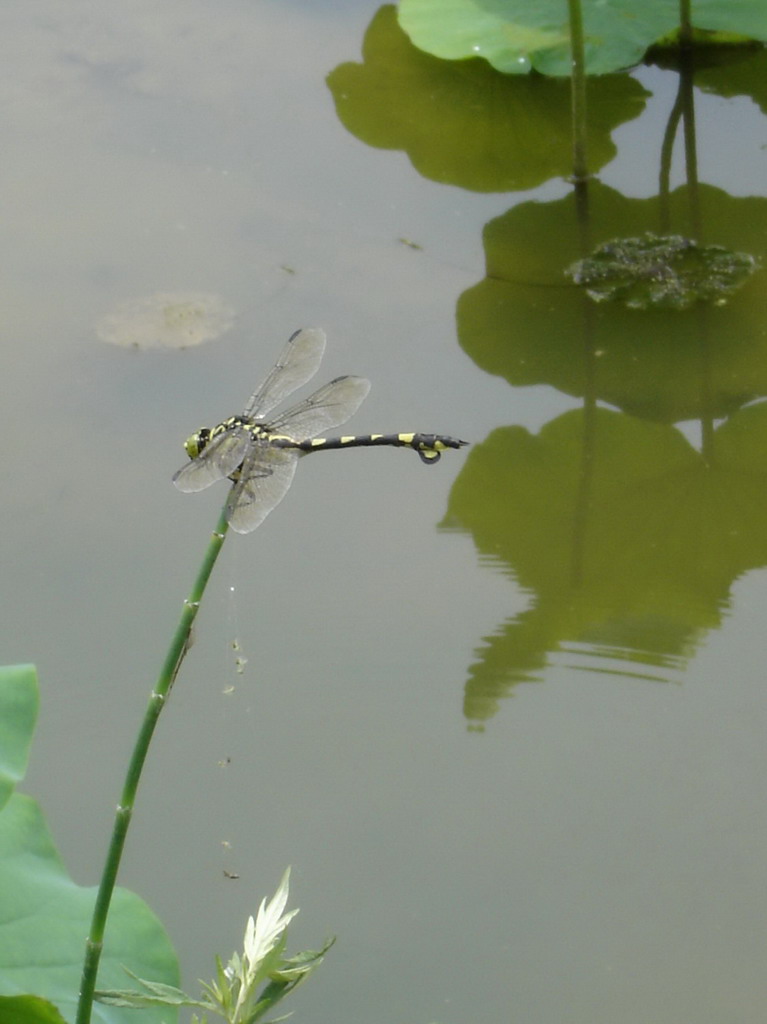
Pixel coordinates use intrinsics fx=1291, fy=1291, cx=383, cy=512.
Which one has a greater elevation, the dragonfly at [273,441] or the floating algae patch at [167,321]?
the dragonfly at [273,441]

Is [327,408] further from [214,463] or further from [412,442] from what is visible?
[214,463]

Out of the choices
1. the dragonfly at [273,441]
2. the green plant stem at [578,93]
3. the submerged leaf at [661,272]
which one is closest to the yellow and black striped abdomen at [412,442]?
the dragonfly at [273,441]

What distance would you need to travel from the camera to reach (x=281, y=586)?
2.13 meters

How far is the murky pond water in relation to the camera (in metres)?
1.70

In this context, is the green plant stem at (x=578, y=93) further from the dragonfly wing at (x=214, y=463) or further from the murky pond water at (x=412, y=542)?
the dragonfly wing at (x=214, y=463)

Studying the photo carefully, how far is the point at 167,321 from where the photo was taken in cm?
272

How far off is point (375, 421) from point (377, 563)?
37 cm

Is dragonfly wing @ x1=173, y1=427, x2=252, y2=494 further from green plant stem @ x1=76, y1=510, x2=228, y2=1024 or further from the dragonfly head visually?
green plant stem @ x1=76, y1=510, x2=228, y2=1024

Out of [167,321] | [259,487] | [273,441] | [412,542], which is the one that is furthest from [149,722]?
[167,321]

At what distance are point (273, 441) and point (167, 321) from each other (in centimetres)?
148

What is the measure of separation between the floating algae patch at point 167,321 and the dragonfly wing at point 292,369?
114 cm

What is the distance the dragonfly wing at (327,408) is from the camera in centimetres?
149

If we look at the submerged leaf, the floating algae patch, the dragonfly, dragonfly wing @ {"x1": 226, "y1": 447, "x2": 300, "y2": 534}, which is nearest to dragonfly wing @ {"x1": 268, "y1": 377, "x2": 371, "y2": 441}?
the dragonfly

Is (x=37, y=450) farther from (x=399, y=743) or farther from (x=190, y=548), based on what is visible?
(x=399, y=743)
